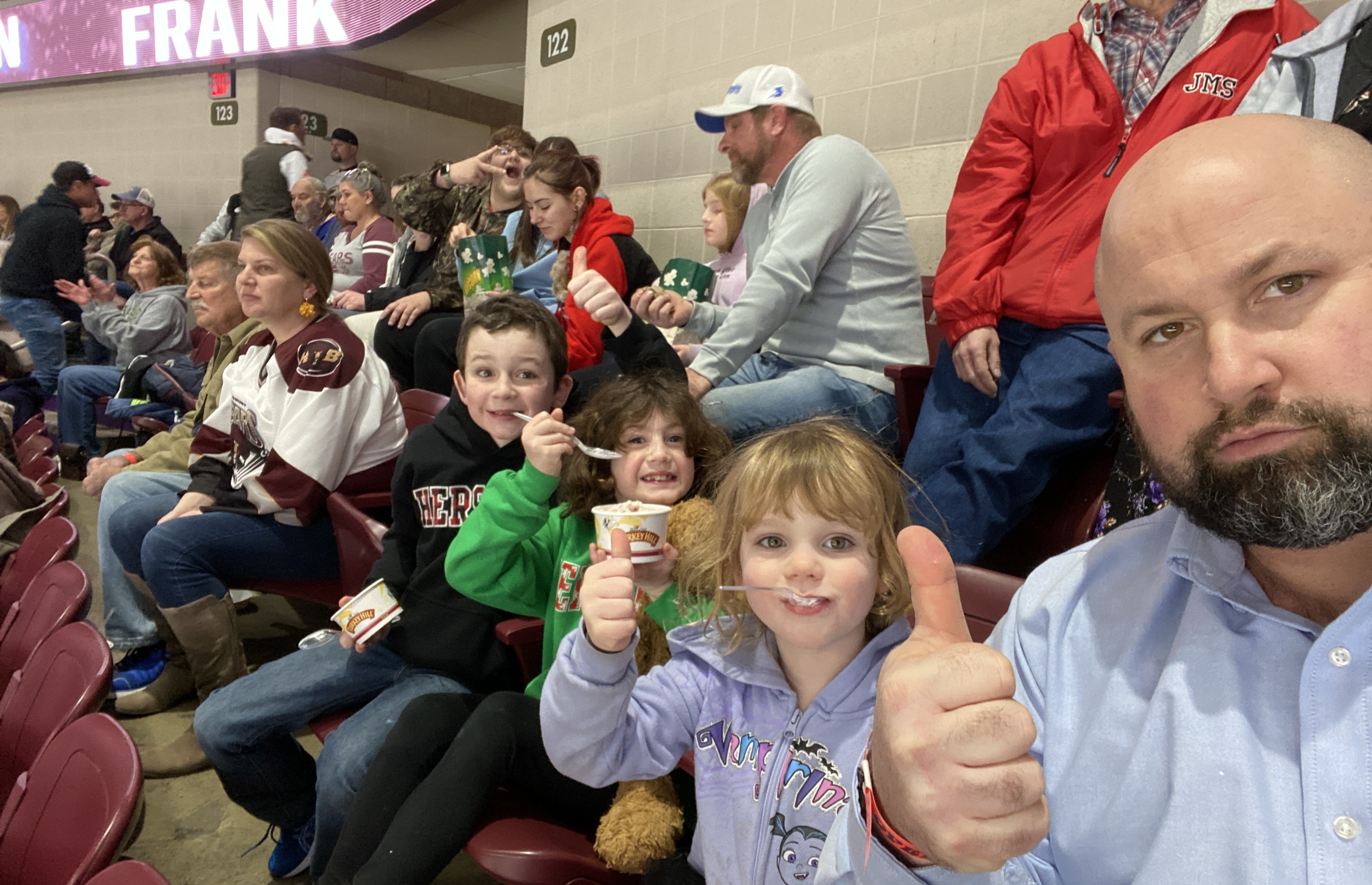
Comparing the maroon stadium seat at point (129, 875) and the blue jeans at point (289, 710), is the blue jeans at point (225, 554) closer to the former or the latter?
the blue jeans at point (289, 710)

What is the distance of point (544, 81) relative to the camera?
565 centimetres

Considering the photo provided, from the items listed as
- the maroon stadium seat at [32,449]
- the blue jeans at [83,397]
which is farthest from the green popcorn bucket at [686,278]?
the blue jeans at [83,397]

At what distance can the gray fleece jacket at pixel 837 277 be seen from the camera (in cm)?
231

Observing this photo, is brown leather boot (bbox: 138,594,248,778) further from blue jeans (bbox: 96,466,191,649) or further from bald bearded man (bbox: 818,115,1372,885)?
bald bearded man (bbox: 818,115,1372,885)

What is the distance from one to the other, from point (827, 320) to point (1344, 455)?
1815mm

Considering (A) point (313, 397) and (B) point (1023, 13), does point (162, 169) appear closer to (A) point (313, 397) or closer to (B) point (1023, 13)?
(A) point (313, 397)

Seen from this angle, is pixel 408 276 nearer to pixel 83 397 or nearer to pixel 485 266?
pixel 485 266

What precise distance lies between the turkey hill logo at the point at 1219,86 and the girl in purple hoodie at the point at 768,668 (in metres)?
1.20

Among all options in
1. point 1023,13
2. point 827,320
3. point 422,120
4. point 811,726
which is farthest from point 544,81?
point 811,726

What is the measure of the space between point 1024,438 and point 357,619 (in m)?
1.52

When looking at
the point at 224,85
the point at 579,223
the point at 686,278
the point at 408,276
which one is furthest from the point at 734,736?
the point at 224,85

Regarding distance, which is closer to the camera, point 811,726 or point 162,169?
point 811,726

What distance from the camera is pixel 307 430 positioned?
8.27 ft

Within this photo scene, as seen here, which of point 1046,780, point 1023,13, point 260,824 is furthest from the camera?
point 1023,13
